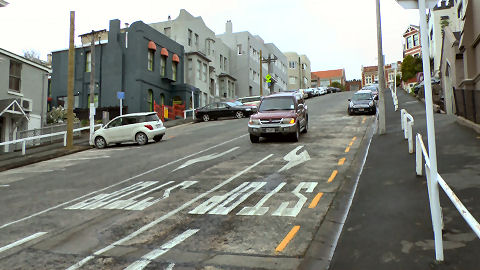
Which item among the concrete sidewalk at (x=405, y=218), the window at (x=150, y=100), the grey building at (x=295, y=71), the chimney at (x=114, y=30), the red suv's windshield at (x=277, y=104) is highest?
the grey building at (x=295, y=71)

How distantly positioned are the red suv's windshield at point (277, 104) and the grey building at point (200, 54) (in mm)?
25588

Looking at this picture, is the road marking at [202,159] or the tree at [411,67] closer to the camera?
the road marking at [202,159]

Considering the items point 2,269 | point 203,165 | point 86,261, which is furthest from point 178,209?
point 203,165

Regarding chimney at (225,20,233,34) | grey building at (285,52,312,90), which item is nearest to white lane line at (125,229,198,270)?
chimney at (225,20,233,34)

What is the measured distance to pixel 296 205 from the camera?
7.39m

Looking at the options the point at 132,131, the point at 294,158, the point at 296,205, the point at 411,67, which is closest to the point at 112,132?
the point at 132,131

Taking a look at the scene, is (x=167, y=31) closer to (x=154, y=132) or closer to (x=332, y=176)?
(x=154, y=132)

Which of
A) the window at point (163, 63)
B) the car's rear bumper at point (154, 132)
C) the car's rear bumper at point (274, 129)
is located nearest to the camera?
the car's rear bumper at point (274, 129)

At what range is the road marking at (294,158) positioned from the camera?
1135cm

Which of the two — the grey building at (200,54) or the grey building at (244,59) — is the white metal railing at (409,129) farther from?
the grey building at (244,59)

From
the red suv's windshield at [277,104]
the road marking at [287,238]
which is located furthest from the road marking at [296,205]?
the red suv's windshield at [277,104]

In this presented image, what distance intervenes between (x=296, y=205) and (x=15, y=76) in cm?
2297

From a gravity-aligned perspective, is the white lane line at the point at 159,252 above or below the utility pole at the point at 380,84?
below

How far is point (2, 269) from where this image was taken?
5.00 meters
